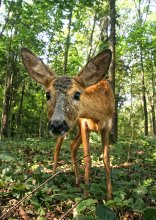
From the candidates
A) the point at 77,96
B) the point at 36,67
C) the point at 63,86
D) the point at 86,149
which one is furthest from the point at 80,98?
the point at 86,149

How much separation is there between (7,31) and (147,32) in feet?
35.2

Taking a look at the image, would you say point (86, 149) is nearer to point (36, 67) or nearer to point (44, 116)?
point (36, 67)

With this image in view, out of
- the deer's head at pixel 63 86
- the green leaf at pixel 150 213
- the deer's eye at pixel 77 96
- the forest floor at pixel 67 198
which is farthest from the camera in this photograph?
the deer's eye at pixel 77 96

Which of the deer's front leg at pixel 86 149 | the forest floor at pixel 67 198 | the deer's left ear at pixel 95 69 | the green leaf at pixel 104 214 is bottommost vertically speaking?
the forest floor at pixel 67 198

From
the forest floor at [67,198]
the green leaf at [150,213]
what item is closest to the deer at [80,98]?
the forest floor at [67,198]

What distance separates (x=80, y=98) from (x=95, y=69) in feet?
1.86

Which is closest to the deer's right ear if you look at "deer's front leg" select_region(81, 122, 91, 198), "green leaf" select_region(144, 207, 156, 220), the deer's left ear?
the deer's left ear

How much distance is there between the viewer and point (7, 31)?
76.5 ft

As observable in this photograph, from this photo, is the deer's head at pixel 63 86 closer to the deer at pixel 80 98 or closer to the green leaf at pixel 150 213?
the deer at pixel 80 98

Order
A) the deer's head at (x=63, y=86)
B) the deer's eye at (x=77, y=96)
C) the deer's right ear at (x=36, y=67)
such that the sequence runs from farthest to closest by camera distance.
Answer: the deer's right ear at (x=36, y=67), the deer's eye at (x=77, y=96), the deer's head at (x=63, y=86)

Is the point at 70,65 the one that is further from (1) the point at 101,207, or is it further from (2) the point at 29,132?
(1) the point at 101,207

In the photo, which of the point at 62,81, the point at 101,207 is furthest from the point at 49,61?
the point at 101,207

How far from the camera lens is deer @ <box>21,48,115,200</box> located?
4.57 m

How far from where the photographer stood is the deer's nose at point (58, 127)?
422cm
